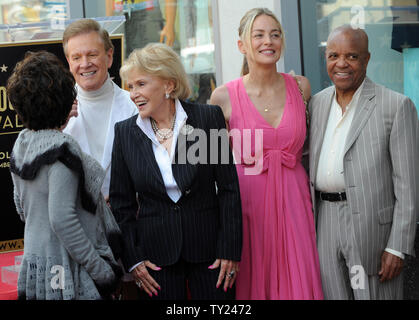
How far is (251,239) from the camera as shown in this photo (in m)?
3.13

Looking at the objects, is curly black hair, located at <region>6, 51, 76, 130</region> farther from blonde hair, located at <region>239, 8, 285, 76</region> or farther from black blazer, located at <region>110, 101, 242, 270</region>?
blonde hair, located at <region>239, 8, 285, 76</region>

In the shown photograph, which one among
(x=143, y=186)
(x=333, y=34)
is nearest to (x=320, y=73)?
(x=333, y=34)

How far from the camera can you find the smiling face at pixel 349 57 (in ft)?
9.87

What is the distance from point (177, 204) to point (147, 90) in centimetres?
59

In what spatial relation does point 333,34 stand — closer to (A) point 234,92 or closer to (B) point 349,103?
(B) point 349,103

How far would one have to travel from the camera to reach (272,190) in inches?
122

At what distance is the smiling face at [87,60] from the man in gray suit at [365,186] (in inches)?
52.8

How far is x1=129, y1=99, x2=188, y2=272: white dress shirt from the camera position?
2.75 metres

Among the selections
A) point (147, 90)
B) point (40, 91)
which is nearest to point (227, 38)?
point (147, 90)

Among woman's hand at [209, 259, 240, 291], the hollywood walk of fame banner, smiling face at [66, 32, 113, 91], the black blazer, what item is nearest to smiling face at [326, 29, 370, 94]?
the black blazer

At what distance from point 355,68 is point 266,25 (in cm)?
60

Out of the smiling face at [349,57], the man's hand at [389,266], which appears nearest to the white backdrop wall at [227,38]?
the smiling face at [349,57]

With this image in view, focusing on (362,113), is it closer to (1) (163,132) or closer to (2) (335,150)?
(2) (335,150)

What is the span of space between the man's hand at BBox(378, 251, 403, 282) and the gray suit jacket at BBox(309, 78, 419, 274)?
0.03 m
